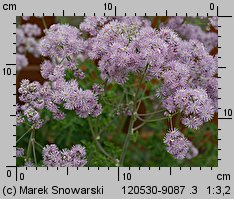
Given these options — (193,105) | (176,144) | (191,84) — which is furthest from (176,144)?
(191,84)

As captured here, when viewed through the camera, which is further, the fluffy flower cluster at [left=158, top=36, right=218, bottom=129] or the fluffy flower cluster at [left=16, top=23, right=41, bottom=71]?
the fluffy flower cluster at [left=16, top=23, right=41, bottom=71]

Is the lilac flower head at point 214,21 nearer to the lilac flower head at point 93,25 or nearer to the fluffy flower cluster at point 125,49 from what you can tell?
the fluffy flower cluster at point 125,49

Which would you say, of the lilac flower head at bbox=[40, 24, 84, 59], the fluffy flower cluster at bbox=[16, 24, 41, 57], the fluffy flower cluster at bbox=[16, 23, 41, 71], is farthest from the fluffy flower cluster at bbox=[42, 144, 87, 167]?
the fluffy flower cluster at bbox=[16, 24, 41, 57]

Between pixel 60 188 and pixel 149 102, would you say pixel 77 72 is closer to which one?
pixel 60 188

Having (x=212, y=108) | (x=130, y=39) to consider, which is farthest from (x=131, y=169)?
(x=130, y=39)

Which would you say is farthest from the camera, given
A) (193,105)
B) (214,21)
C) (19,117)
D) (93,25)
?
(214,21)

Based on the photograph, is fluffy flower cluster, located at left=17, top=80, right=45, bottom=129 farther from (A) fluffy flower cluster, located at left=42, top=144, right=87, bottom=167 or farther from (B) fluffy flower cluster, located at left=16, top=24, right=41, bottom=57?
(B) fluffy flower cluster, located at left=16, top=24, right=41, bottom=57

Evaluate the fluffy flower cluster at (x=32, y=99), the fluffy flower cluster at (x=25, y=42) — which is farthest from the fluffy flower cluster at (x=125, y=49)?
the fluffy flower cluster at (x=25, y=42)

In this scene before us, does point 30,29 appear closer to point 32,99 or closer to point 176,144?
point 32,99
